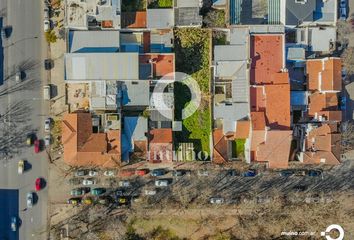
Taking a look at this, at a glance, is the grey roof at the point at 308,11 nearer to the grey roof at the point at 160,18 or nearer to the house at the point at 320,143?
the house at the point at 320,143

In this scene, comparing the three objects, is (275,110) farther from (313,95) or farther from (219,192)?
(219,192)

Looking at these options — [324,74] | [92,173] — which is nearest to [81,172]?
[92,173]

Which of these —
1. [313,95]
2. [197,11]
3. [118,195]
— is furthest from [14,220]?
[313,95]

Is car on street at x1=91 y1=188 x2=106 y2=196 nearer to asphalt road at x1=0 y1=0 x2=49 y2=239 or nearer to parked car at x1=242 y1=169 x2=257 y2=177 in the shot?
asphalt road at x1=0 y1=0 x2=49 y2=239

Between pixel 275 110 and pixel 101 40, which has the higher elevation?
pixel 101 40

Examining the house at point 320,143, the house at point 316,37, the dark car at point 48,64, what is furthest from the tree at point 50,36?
the house at point 320,143

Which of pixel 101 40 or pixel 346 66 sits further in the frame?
pixel 346 66

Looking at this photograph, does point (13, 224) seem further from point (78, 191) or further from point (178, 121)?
point (178, 121)
